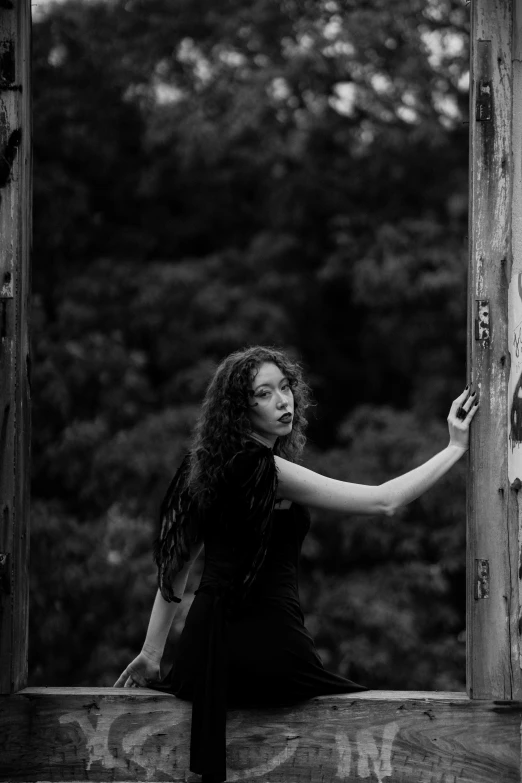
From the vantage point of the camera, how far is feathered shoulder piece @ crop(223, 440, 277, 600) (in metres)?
2.55

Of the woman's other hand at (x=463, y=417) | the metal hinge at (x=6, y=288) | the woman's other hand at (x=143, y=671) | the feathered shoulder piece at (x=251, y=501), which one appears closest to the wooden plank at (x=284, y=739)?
the woman's other hand at (x=143, y=671)

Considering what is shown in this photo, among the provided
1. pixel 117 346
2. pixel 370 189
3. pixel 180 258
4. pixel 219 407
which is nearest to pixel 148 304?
pixel 117 346

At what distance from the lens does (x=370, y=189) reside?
9023mm

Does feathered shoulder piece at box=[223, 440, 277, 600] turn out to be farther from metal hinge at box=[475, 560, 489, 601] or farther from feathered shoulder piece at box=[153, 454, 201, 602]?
metal hinge at box=[475, 560, 489, 601]

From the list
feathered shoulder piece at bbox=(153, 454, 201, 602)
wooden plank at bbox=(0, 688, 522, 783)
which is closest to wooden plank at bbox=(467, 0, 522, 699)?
wooden plank at bbox=(0, 688, 522, 783)

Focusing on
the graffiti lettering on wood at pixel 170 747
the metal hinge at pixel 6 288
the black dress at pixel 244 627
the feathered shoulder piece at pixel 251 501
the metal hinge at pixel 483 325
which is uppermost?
the metal hinge at pixel 6 288

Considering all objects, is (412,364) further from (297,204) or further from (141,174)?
(141,174)

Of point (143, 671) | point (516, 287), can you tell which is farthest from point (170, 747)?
point (516, 287)

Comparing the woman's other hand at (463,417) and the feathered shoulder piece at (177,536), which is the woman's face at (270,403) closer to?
the feathered shoulder piece at (177,536)

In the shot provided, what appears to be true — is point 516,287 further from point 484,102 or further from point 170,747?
point 170,747

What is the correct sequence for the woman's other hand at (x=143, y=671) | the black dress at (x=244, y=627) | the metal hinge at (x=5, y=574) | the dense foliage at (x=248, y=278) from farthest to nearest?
1. the dense foliage at (x=248, y=278)
2. the woman's other hand at (x=143, y=671)
3. the metal hinge at (x=5, y=574)
4. the black dress at (x=244, y=627)

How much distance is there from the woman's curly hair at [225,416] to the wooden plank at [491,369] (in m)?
0.51

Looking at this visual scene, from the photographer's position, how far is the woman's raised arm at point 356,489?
8.39 feet

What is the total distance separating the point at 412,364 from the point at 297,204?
167 centimetres
